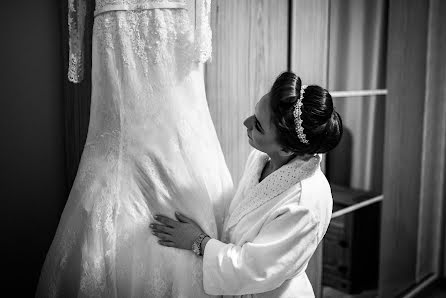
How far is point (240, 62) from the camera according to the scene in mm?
1509

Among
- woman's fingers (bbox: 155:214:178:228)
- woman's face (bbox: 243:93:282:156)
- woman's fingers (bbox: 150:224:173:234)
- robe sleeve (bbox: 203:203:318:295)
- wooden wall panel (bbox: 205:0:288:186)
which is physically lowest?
robe sleeve (bbox: 203:203:318:295)

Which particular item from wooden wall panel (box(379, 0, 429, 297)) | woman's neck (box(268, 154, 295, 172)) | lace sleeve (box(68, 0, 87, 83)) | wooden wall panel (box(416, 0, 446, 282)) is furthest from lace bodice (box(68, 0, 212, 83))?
wooden wall panel (box(416, 0, 446, 282))

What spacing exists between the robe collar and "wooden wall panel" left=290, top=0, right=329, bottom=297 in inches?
21.9

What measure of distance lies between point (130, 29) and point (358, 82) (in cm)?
126

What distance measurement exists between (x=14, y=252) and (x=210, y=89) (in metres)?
0.77

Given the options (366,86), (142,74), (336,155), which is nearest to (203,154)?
(142,74)

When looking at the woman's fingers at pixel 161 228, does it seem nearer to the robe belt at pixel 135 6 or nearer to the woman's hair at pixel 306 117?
the woman's hair at pixel 306 117

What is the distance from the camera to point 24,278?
4.52 feet

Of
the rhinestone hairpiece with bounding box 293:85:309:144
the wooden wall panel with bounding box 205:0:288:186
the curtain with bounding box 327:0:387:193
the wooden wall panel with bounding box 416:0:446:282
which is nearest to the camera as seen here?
the rhinestone hairpiece with bounding box 293:85:309:144

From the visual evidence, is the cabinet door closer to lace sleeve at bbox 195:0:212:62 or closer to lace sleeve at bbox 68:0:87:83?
lace sleeve at bbox 195:0:212:62

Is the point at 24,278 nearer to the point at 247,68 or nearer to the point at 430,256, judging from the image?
the point at 247,68

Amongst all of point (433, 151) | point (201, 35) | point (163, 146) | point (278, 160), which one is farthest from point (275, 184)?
point (433, 151)

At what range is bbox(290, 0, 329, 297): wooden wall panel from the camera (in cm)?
166

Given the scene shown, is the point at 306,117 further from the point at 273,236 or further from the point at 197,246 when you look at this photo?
the point at 197,246
